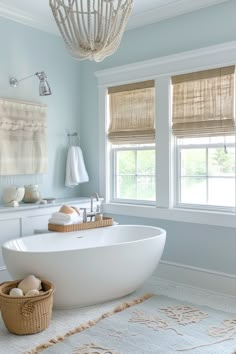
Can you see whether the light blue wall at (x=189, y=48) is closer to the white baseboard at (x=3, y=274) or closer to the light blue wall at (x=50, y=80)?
the light blue wall at (x=50, y=80)

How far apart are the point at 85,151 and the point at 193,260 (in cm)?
193

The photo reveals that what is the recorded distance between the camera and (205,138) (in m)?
3.85

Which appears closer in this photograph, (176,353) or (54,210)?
(176,353)

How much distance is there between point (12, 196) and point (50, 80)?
4.92ft

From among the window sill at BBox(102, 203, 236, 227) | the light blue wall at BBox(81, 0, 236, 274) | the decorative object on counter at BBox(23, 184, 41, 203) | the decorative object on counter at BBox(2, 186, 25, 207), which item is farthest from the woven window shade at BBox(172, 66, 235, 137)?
the decorative object on counter at BBox(2, 186, 25, 207)

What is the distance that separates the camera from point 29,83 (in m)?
4.27

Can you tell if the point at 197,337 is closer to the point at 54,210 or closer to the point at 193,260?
the point at 193,260

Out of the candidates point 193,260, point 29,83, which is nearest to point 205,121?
point 193,260

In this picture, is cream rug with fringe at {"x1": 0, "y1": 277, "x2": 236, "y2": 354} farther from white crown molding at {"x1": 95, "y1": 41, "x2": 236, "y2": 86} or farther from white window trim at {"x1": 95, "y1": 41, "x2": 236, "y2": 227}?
white crown molding at {"x1": 95, "y1": 41, "x2": 236, "y2": 86}

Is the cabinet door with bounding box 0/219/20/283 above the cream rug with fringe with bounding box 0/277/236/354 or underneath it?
above

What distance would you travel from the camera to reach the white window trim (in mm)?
3656

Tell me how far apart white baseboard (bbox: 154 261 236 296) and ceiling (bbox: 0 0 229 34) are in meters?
2.64

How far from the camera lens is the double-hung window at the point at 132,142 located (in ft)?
14.0

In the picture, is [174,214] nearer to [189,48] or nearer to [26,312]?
[189,48]
